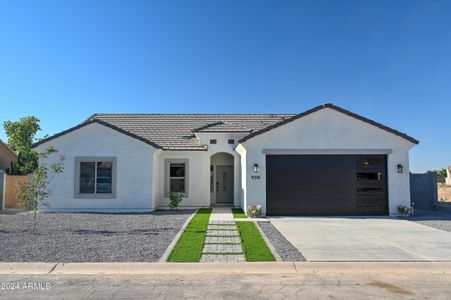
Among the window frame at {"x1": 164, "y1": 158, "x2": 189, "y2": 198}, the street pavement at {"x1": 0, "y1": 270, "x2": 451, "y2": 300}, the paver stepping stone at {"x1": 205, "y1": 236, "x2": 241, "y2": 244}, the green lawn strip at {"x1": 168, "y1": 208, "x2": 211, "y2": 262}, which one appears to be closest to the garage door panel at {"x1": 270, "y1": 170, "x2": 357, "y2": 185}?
the green lawn strip at {"x1": 168, "y1": 208, "x2": 211, "y2": 262}

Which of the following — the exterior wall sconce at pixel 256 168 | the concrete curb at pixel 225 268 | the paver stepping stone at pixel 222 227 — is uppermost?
the exterior wall sconce at pixel 256 168

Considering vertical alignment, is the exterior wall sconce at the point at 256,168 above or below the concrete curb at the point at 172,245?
above

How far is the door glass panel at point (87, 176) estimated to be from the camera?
16.4m

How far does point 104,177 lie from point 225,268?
11076mm

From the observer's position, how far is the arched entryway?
20109mm

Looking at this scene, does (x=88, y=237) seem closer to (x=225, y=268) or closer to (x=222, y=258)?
(x=222, y=258)

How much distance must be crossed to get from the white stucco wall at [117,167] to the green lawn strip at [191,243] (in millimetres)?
4115

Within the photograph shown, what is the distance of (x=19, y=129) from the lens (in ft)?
140

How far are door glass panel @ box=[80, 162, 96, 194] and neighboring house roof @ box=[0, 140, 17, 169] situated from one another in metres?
14.9

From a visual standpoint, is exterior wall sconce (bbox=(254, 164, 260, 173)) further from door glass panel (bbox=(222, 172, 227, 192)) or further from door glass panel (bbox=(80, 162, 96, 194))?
door glass panel (bbox=(80, 162, 96, 194))

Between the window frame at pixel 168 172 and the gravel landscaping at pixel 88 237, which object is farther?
the window frame at pixel 168 172

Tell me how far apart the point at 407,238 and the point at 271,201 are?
5.98 m

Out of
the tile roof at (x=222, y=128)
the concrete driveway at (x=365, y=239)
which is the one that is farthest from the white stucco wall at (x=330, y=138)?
the tile roof at (x=222, y=128)

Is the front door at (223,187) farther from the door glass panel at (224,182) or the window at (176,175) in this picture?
the window at (176,175)
